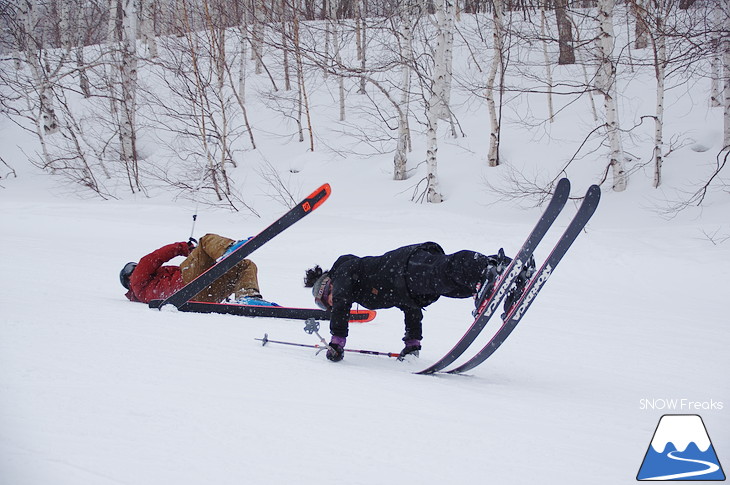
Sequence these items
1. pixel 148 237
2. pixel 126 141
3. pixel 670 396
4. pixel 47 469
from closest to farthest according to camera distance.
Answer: pixel 47 469, pixel 670 396, pixel 148 237, pixel 126 141

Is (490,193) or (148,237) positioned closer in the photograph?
(148,237)

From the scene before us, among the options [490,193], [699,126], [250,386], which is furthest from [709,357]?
[699,126]

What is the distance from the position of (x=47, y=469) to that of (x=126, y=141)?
1569cm

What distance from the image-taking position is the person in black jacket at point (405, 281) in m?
3.15

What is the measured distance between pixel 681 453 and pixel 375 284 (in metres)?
1.86

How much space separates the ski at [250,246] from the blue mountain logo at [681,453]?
2.56 metres

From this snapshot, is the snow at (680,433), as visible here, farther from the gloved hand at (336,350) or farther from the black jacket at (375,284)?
the gloved hand at (336,350)

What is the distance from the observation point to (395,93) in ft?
62.5

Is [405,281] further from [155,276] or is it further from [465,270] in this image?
[155,276]

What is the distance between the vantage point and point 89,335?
136 inches

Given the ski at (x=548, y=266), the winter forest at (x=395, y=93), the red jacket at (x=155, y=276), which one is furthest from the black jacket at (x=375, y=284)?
the winter forest at (x=395, y=93)

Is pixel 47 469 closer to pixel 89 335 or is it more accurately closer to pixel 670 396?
pixel 89 335

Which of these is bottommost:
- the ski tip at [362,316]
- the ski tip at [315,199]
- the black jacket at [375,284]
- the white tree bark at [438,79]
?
the ski tip at [362,316]

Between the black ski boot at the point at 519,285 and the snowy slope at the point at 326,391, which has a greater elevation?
the black ski boot at the point at 519,285
